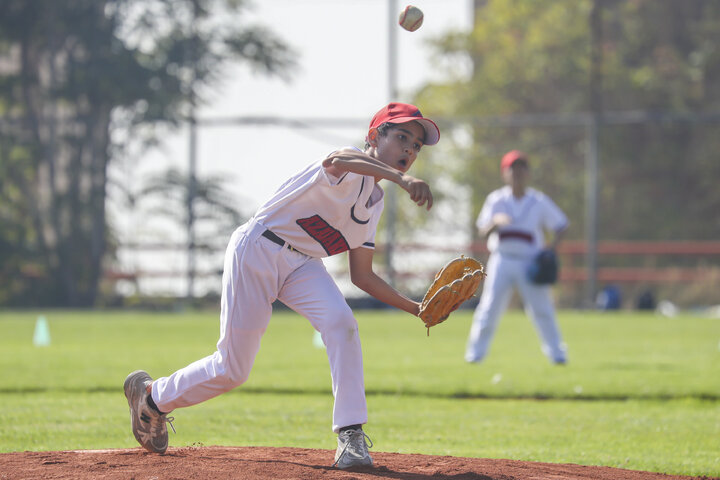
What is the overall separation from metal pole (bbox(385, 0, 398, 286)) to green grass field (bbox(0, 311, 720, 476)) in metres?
8.02

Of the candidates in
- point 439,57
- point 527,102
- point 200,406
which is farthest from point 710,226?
point 200,406

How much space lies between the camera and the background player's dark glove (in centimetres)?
1153

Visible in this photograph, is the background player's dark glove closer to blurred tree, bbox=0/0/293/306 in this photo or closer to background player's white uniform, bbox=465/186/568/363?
background player's white uniform, bbox=465/186/568/363

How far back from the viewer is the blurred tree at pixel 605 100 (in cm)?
3038

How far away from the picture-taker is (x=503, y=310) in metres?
11.8

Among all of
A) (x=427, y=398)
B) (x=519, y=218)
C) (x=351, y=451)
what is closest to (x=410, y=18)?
(x=351, y=451)

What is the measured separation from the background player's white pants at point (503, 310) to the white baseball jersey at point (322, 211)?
6276 millimetres

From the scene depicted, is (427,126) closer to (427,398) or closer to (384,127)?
(384,127)

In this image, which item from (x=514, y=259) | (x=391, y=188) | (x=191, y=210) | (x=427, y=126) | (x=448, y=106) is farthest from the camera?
(x=448, y=106)

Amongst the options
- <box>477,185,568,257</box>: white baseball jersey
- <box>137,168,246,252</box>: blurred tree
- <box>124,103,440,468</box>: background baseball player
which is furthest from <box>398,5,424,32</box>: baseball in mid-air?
<box>137,168,246,252</box>: blurred tree

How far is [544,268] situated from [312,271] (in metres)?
6.52

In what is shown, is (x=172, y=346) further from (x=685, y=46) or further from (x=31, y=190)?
(x=685, y=46)

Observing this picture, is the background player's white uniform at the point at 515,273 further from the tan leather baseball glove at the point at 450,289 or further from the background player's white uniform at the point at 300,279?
the background player's white uniform at the point at 300,279

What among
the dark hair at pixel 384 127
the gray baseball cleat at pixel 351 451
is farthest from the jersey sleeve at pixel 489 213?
the gray baseball cleat at pixel 351 451
